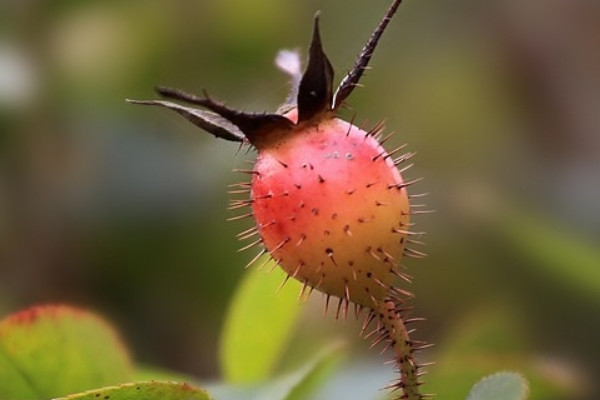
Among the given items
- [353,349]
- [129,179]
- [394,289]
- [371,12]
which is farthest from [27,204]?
[394,289]

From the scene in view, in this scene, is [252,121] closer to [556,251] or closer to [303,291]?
[303,291]

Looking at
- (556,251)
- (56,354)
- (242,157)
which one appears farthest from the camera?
(242,157)

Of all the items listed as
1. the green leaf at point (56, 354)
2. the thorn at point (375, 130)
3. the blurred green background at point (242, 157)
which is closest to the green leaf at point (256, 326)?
the green leaf at point (56, 354)

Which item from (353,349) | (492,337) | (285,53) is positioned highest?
(285,53)

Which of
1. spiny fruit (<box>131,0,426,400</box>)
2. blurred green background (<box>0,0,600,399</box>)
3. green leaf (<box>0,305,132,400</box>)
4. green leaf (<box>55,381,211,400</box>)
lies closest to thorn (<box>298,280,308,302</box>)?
spiny fruit (<box>131,0,426,400</box>)

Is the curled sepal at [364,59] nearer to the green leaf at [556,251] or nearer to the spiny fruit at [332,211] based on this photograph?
the spiny fruit at [332,211]

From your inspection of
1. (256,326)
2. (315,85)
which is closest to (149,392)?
(315,85)

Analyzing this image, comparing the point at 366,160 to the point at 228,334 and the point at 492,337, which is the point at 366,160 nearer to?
the point at 228,334
